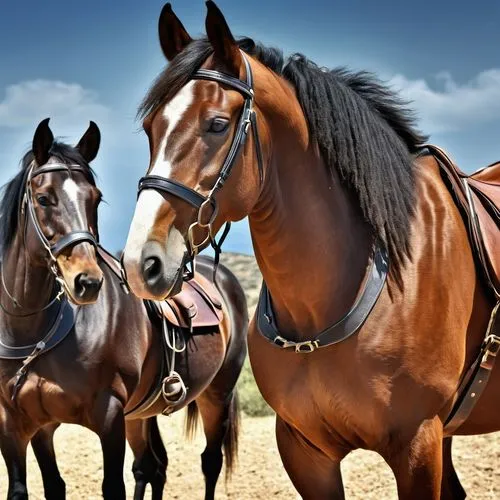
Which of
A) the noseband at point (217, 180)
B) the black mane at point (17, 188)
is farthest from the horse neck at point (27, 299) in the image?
the noseband at point (217, 180)

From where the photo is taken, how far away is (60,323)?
521 cm

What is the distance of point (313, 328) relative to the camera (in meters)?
3.05

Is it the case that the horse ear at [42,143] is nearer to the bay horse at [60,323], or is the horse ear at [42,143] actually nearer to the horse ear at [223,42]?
the bay horse at [60,323]

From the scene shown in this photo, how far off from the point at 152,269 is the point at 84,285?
2.34m

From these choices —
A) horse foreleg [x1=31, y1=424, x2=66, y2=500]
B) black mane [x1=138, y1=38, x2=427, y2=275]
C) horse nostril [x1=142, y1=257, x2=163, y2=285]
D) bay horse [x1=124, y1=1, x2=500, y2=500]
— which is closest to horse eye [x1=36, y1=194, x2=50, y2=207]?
horse foreleg [x1=31, y1=424, x2=66, y2=500]

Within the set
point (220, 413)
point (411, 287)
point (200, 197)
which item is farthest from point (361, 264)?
point (220, 413)

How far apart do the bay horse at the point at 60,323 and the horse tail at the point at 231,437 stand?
163 cm

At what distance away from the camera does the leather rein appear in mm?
4926

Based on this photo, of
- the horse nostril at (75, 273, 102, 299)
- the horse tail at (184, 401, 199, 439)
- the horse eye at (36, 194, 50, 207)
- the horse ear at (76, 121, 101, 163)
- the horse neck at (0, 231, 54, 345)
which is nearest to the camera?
the horse nostril at (75, 273, 102, 299)

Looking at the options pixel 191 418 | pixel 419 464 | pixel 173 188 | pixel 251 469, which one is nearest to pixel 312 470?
pixel 419 464

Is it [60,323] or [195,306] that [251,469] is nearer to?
[195,306]

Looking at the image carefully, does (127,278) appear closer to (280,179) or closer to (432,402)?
(280,179)

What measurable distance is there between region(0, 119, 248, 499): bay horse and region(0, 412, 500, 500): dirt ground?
2.28 metres

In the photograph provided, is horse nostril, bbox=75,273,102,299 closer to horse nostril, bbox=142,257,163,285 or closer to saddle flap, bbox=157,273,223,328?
saddle flap, bbox=157,273,223,328
